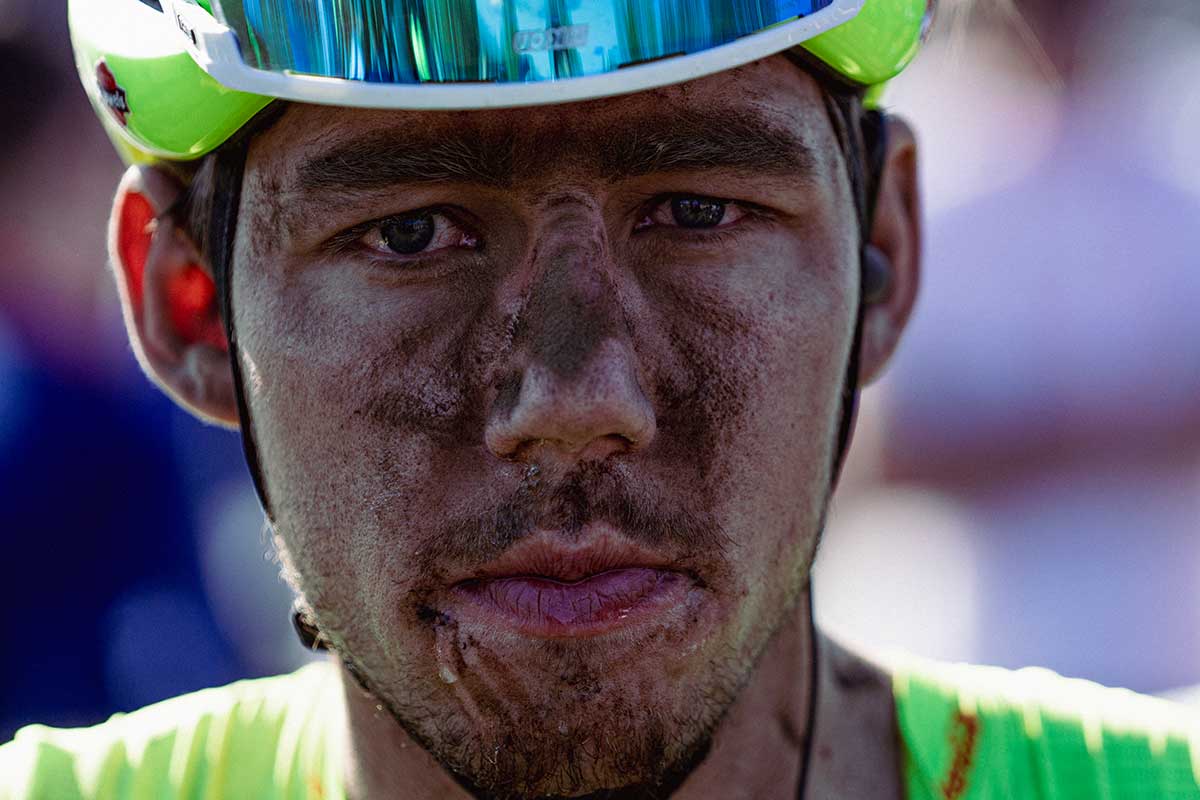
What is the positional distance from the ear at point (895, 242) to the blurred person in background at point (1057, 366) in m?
2.71

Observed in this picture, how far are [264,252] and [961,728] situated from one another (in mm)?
1431

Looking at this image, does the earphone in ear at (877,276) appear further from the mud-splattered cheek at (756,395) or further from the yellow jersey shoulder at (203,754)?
the yellow jersey shoulder at (203,754)

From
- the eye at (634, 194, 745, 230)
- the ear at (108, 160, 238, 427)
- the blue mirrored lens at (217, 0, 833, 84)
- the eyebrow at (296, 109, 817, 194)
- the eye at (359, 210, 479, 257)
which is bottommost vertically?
the ear at (108, 160, 238, 427)

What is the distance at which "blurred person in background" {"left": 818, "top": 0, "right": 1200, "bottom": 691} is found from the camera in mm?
5336

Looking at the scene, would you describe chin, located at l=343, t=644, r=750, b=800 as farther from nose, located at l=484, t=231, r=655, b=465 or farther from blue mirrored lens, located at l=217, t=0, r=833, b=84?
blue mirrored lens, located at l=217, t=0, r=833, b=84

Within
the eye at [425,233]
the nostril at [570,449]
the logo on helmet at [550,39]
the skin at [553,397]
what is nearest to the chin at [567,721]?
the skin at [553,397]

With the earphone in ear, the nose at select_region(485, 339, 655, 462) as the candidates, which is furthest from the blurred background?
the nose at select_region(485, 339, 655, 462)

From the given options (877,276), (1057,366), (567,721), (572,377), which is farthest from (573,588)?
(1057,366)

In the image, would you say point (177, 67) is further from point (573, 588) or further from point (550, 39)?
point (573, 588)

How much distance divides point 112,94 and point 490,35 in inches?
31.5

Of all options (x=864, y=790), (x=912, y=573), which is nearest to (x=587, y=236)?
(x=864, y=790)

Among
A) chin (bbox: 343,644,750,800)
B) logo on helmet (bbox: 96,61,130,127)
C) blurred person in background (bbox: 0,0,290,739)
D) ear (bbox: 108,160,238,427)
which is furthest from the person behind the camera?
blurred person in background (bbox: 0,0,290,739)

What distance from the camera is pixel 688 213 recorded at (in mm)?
2154

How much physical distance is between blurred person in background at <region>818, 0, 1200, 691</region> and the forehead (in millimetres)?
3284
